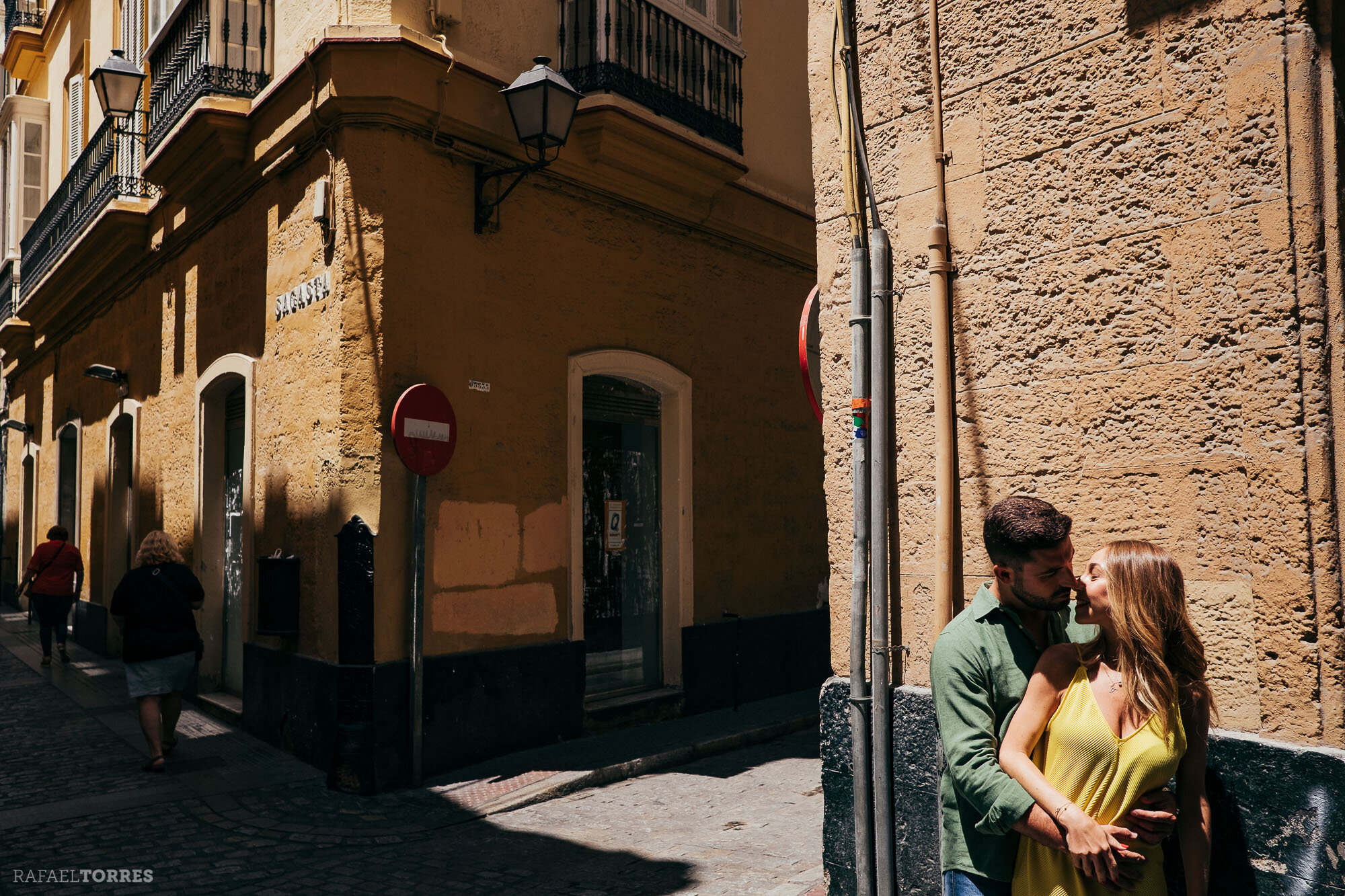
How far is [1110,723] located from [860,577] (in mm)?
1687

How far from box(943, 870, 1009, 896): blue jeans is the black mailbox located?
5.90 meters

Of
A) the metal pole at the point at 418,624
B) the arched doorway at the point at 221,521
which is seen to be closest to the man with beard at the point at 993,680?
the metal pole at the point at 418,624

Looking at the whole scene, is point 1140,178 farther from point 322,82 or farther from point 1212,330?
point 322,82

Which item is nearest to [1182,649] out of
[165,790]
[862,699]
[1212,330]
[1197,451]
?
[1197,451]

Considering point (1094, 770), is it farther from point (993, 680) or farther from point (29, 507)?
point (29, 507)

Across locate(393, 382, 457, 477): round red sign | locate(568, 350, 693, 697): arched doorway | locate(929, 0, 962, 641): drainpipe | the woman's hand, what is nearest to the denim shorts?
locate(393, 382, 457, 477): round red sign

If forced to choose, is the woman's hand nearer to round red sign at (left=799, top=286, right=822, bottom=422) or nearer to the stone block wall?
the stone block wall

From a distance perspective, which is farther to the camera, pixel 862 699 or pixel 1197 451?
pixel 862 699

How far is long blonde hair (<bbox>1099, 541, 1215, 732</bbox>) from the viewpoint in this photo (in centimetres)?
232

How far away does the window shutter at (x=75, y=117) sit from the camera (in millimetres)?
14273

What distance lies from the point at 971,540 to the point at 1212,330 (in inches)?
43.3

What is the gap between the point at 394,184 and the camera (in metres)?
7.29

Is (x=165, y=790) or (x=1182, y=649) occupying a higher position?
(x=1182, y=649)

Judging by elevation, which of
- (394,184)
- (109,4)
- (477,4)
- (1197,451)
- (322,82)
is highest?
(109,4)
